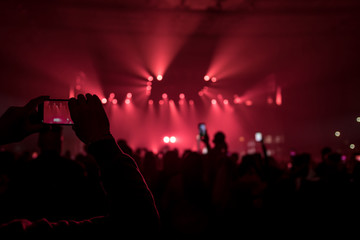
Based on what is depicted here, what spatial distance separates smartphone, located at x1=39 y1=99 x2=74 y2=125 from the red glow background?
5.05 metres

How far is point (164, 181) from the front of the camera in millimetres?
4535

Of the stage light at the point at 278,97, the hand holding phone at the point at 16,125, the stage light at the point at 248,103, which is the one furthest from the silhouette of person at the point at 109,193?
the stage light at the point at 248,103

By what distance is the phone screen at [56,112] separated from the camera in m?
1.25

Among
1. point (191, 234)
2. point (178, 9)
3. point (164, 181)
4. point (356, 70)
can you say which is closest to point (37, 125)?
point (191, 234)

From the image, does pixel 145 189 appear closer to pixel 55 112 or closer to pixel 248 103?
pixel 55 112

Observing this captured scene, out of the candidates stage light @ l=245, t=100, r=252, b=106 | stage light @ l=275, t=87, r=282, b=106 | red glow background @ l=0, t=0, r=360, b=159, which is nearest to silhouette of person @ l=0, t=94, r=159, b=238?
red glow background @ l=0, t=0, r=360, b=159

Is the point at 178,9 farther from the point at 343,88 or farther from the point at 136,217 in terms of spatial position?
the point at 136,217

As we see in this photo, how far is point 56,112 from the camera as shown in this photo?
4.25ft

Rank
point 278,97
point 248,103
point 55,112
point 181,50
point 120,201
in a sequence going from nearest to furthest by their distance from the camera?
point 120,201, point 55,112, point 181,50, point 278,97, point 248,103

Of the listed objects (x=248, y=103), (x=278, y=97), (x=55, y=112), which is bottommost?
(x=55, y=112)

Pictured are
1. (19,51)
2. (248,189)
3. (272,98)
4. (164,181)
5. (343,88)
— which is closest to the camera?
(164,181)

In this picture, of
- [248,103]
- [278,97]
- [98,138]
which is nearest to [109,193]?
[98,138]

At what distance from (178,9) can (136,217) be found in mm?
8380

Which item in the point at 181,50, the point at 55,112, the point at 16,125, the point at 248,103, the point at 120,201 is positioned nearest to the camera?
the point at 120,201
